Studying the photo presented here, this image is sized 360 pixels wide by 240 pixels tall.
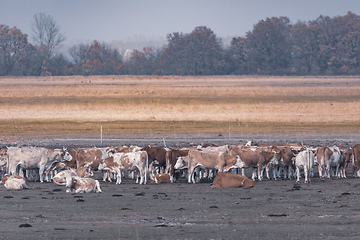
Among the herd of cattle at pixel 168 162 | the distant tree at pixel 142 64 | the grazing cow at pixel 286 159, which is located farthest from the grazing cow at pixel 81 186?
the distant tree at pixel 142 64

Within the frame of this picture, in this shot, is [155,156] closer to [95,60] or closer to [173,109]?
[173,109]

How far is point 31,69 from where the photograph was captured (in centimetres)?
12275

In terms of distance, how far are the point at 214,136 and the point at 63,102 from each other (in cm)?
2418

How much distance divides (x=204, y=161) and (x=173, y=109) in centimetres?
3702

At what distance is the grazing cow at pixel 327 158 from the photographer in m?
25.8

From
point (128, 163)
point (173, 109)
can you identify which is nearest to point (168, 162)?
point (128, 163)

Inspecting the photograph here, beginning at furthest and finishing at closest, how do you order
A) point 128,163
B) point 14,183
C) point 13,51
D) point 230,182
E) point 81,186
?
point 13,51 < point 128,163 < point 230,182 < point 14,183 < point 81,186

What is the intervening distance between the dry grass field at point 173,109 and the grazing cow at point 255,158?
20817 millimetres

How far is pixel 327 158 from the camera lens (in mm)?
25766

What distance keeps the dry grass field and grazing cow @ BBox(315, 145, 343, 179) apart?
21.1 metres

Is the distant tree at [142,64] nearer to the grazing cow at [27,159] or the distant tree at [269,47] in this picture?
the distant tree at [269,47]

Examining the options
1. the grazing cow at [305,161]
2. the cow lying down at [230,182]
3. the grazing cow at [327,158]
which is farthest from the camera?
the grazing cow at [327,158]

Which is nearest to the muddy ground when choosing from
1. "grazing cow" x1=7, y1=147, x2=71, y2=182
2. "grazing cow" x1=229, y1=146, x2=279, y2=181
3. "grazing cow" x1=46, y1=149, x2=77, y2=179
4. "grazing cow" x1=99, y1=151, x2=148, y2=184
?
"grazing cow" x1=99, y1=151, x2=148, y2=184

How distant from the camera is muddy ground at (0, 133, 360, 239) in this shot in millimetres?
14398
